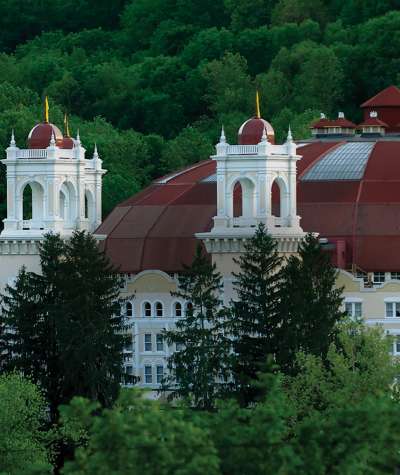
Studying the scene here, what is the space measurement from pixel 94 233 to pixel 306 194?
8.95 m

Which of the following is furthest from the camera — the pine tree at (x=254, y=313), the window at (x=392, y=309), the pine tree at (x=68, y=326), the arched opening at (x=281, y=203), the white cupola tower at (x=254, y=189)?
the arched opening at (x=281, y=203)

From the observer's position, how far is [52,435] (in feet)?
406

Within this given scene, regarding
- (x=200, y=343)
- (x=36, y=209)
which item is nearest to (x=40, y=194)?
(x=36, y=209)

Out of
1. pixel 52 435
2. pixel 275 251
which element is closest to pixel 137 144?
pixel 275 251

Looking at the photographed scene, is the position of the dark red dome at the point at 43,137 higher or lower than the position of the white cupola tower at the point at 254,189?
higher

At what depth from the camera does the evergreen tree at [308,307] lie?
424 ft

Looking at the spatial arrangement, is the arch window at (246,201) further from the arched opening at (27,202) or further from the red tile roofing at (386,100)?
the arched opening at (27,202)

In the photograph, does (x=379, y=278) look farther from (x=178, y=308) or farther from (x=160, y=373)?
(x=160, y=373)

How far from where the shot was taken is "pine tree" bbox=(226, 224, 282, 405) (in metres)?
129

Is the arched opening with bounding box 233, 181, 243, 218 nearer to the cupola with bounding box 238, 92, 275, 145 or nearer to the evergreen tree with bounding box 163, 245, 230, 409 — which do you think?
the cupola with bounding box 238, 92, 275, 145

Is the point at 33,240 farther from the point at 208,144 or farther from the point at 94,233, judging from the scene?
the point at 208,144

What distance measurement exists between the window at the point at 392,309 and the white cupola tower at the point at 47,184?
45.1ft

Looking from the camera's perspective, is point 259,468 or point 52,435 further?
point 52,435

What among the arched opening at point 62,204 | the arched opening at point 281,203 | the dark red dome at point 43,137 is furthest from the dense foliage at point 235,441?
the arched opening at point 62,204
